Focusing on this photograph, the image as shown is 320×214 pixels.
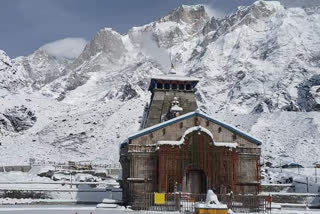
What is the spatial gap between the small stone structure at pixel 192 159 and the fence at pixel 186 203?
35.2 inches

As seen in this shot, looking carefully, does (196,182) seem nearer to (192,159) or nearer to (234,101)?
(192,159)

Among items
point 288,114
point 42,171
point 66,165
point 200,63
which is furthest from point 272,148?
point 200,63

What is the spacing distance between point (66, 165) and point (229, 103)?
77.8 metres

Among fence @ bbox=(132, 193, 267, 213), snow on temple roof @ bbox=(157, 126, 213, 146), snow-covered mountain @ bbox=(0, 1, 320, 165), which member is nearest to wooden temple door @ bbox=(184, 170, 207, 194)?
fence @ bbox=(132, 193, 267, 213)

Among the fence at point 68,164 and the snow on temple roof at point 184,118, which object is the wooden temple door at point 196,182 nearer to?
the snow on temple roof at point 184,118

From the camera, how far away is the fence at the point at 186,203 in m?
32.8

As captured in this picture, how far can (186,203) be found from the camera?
33.3m

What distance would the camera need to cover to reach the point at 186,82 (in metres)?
44.5

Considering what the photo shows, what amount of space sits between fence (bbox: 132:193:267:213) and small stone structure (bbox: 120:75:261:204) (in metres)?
0.89

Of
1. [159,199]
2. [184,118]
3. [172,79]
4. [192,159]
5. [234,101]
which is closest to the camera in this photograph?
[159,199]

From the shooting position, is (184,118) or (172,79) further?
(172,79)

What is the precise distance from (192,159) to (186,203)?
355cm

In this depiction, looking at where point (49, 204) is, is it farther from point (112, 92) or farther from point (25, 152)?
point (112, 92)

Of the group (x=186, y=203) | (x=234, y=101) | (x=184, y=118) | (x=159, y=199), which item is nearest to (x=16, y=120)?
(x=234, y=101)
